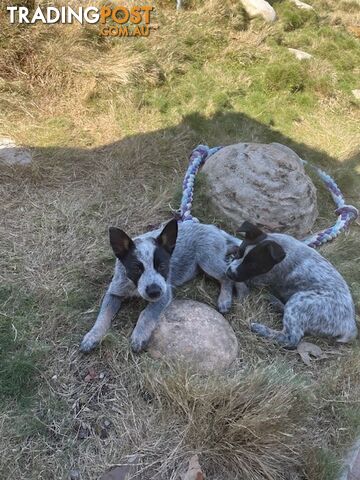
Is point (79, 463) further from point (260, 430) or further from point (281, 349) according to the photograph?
point (281, 349)

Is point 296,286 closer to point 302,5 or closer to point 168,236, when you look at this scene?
point 168,236

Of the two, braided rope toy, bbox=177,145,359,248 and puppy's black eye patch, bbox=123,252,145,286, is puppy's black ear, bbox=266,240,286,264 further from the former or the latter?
braided rope toy, bbox=177,145,359,248

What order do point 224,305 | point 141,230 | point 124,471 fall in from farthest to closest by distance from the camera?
point 141,230 → point 224,305 → point 124,471

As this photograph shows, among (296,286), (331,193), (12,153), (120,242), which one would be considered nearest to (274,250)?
(296,286)

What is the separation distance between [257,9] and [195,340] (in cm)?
913

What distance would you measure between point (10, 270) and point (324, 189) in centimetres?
425

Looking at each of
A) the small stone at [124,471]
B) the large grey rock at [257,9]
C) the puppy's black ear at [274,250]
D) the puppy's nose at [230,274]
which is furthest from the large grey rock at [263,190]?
the large grey rock at [257,9]

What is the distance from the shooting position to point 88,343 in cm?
374

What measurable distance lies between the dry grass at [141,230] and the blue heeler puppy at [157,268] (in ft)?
0.47

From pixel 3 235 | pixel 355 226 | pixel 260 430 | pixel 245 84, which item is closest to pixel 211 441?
pixel 260 430

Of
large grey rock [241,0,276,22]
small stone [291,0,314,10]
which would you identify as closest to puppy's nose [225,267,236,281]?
large grey rock [241,0,276,22]

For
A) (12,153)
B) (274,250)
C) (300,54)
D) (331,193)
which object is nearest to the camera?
(274,250)

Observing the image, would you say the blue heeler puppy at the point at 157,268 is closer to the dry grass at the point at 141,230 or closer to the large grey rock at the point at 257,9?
the dry grass at the point at 141,230

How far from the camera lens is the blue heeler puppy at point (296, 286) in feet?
13.2
